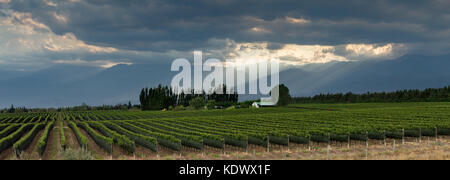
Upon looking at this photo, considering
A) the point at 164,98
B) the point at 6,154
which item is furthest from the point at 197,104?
the point at 6,154

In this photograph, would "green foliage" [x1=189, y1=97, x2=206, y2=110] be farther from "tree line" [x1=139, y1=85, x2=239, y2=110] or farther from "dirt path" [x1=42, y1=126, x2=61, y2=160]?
"dirt path" [x1=42, y1=126, x2=61, y2=160]

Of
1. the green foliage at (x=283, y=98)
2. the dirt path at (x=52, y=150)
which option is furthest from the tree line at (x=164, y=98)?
the dirt path at (x=52, y=150)

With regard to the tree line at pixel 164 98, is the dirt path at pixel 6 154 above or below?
below

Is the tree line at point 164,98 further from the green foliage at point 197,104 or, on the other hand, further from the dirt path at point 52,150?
the dirt path at point 52,150

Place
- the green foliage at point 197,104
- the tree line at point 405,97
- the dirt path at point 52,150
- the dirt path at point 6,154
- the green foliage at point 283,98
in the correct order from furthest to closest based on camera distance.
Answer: the green foliage at point 197,104 < the green foliage at point 283,98 < the tree line at point 405,97 < the dirt path at point 6,154 < the dirt path at point 52,150

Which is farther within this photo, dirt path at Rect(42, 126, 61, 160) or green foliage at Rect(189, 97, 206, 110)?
green foliage at Rect(189, 97, 206, 110)

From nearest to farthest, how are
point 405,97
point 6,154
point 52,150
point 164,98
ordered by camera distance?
point 6,154 < point 52,150 < point 405,97 < point 164,98

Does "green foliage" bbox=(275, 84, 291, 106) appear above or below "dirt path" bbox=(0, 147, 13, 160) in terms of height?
above

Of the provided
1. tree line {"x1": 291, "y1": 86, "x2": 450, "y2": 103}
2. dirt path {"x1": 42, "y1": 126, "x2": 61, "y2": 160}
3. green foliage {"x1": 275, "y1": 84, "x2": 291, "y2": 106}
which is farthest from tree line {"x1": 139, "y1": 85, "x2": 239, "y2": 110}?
dirt path {"x1": 42, "y1": 126, "x2": 61, "y2": 160}

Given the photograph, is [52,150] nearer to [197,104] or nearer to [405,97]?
[197,104]

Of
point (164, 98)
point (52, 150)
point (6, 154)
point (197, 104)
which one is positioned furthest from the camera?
point (164, 98)

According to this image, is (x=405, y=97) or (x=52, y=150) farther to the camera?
(x=405, y=97)
